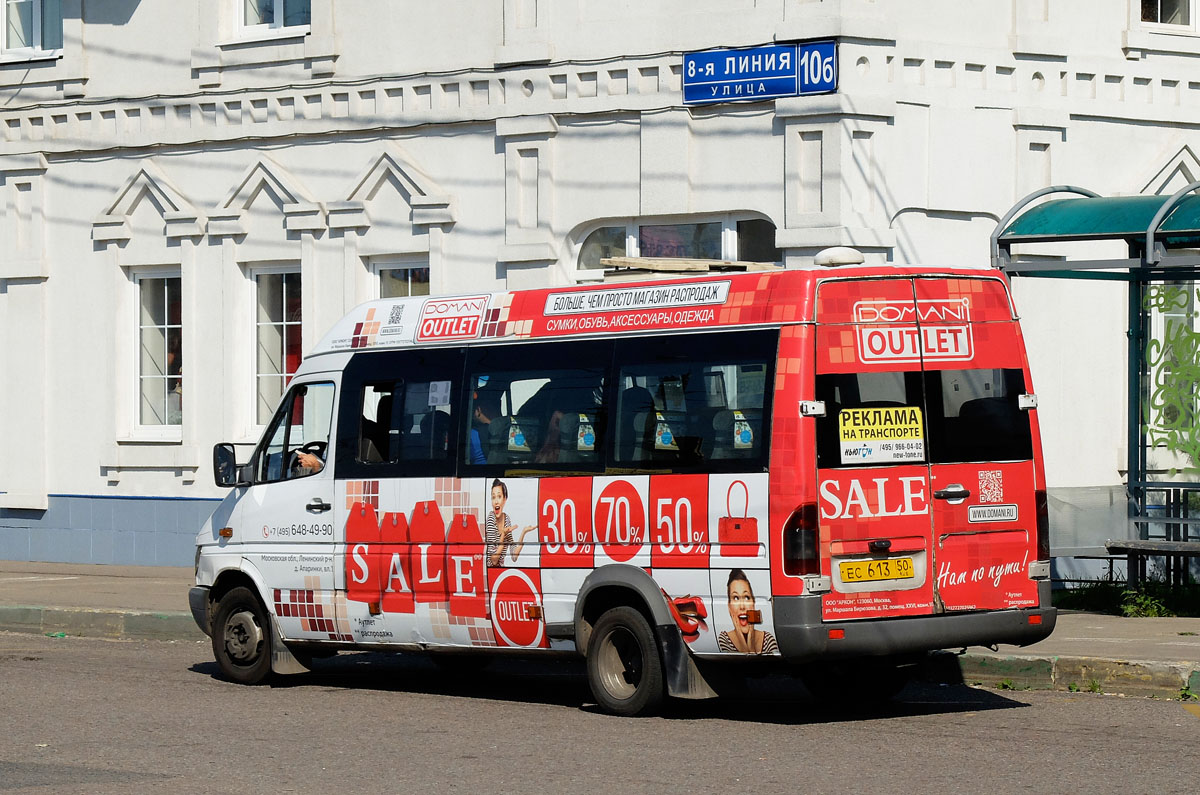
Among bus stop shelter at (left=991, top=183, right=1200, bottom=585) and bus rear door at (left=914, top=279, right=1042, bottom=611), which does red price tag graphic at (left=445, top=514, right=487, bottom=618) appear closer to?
bus rear door at (left=914, top=279, right=1042, bottom=611)

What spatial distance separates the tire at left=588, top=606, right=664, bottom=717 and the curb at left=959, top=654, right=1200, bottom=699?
2424 millimetres

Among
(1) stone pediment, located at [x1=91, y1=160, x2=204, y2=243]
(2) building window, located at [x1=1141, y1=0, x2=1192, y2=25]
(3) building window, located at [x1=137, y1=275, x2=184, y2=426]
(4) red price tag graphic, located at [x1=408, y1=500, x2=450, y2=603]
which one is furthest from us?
(3) building window, located at [x1=137, y1=275, x2=184, y2=426]

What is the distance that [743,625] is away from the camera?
9898mm

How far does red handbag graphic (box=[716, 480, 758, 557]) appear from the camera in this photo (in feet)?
32.4

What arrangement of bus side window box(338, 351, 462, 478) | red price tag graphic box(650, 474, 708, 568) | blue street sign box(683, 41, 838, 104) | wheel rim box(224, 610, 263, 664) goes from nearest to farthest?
red price tag graphic box(650, 474, 708, 568) → bus side window box(338, 351, 462, 478) → wheel rim box(224, 610, 263, 664) → blue street sign box(683, 41, 838, 104)

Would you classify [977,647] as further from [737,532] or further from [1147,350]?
[1147,350]

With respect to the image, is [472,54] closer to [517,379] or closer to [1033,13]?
[1033,13]

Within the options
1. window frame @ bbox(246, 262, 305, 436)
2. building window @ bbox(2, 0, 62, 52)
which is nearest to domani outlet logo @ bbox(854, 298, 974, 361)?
window frame @ bbox(246, 262, 305, 436)

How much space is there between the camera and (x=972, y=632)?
1013cm

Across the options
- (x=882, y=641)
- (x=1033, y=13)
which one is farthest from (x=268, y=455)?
(x=1033, y=13)

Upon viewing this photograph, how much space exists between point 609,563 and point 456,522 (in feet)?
4.01

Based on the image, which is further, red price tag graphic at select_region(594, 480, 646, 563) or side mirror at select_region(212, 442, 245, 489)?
side mirror at select_region(212, 442, 245, 489)

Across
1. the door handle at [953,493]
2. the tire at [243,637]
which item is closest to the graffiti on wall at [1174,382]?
the door handle at [953,493]

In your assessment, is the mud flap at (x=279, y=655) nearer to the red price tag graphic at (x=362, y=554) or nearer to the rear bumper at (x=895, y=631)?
the red price tag graphic at (x=362, y=554)
